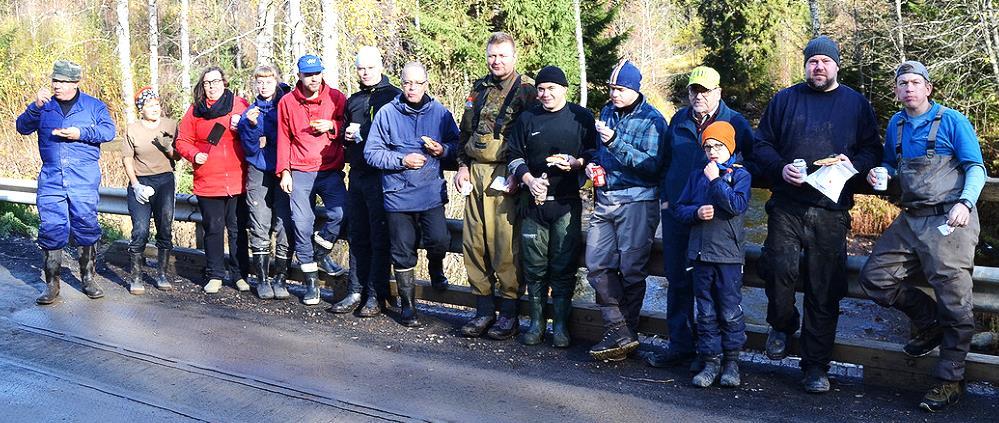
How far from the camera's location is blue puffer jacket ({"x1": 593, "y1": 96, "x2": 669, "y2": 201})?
6086 millimetres

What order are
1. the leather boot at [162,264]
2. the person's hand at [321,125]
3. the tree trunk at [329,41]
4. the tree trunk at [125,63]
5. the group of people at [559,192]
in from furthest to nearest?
the tree trunk at [125,63], the tree trunk at [329,41], the leather boot at [162,264], the person's hand at [321,125], the group of people at [559,192]

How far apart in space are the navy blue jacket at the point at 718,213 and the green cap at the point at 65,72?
5.71 m

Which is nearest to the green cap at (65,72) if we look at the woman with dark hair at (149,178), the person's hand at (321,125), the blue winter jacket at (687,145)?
the woman with dark hair at (149,178)

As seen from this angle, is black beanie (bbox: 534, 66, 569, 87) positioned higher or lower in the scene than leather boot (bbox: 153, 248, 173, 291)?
higher

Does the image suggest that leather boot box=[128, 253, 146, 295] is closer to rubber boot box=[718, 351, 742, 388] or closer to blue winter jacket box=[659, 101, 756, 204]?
blue winter jacket box=[659, 101, 756, 204]

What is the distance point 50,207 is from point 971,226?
7.39 metres

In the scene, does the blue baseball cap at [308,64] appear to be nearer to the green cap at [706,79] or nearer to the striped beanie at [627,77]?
the striped beanie at [627,77]

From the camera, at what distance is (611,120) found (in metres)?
6.28

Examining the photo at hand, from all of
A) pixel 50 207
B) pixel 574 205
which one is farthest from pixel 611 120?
pixel 50 207

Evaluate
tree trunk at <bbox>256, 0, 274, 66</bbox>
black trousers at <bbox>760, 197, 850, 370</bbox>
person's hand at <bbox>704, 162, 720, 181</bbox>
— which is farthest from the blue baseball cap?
tree trunk at <bbox>256, 0, 274, 66</bbox>

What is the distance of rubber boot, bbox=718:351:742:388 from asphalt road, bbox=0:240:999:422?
61 millimetres

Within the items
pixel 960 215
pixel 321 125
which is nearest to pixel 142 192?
pixel 321 125

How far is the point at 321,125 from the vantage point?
764cm

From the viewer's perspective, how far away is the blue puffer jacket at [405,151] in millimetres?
7082
